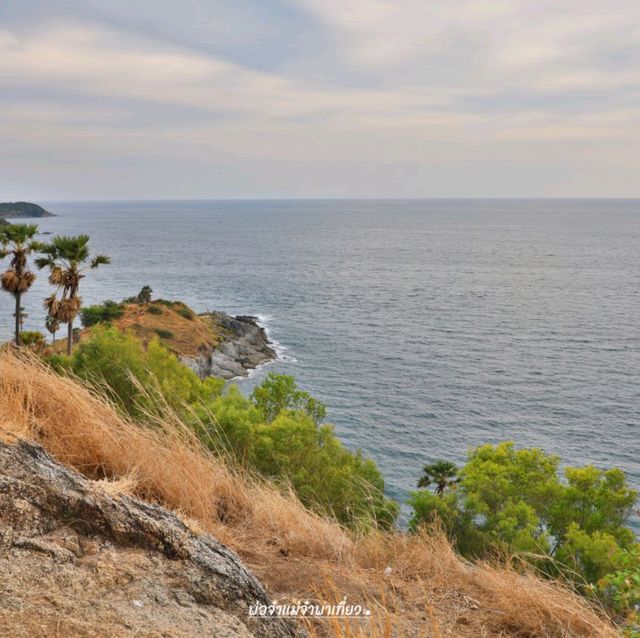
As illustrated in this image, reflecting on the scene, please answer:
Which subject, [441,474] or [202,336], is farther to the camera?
[202,336]

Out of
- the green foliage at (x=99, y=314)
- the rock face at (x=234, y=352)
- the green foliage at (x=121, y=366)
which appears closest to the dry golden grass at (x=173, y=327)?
the green foliage at (x=99, y=314)

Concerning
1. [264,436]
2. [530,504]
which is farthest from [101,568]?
[530,504]

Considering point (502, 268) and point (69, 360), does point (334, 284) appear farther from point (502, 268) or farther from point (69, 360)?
point (69, 360)

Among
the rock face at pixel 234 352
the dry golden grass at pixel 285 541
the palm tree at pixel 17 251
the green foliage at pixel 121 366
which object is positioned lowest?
the rock face at pixel 234 352

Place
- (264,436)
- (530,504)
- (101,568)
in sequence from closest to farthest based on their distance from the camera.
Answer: (101,568)
(264,436)
(530,504)

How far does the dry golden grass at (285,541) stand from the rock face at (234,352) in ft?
178

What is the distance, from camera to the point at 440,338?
7700cm

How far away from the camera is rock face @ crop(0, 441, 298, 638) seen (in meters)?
3.01

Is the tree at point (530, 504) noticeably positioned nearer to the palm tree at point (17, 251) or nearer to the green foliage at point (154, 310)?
the palm tree at point (17, 251)

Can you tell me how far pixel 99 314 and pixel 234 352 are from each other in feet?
54.5

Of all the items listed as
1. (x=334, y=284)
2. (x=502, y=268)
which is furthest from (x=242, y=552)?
(x=502, y=268)

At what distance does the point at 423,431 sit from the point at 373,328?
112 feet

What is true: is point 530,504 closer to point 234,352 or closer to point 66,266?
point 66,266

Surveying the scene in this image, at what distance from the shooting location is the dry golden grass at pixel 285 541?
15.3 ft
